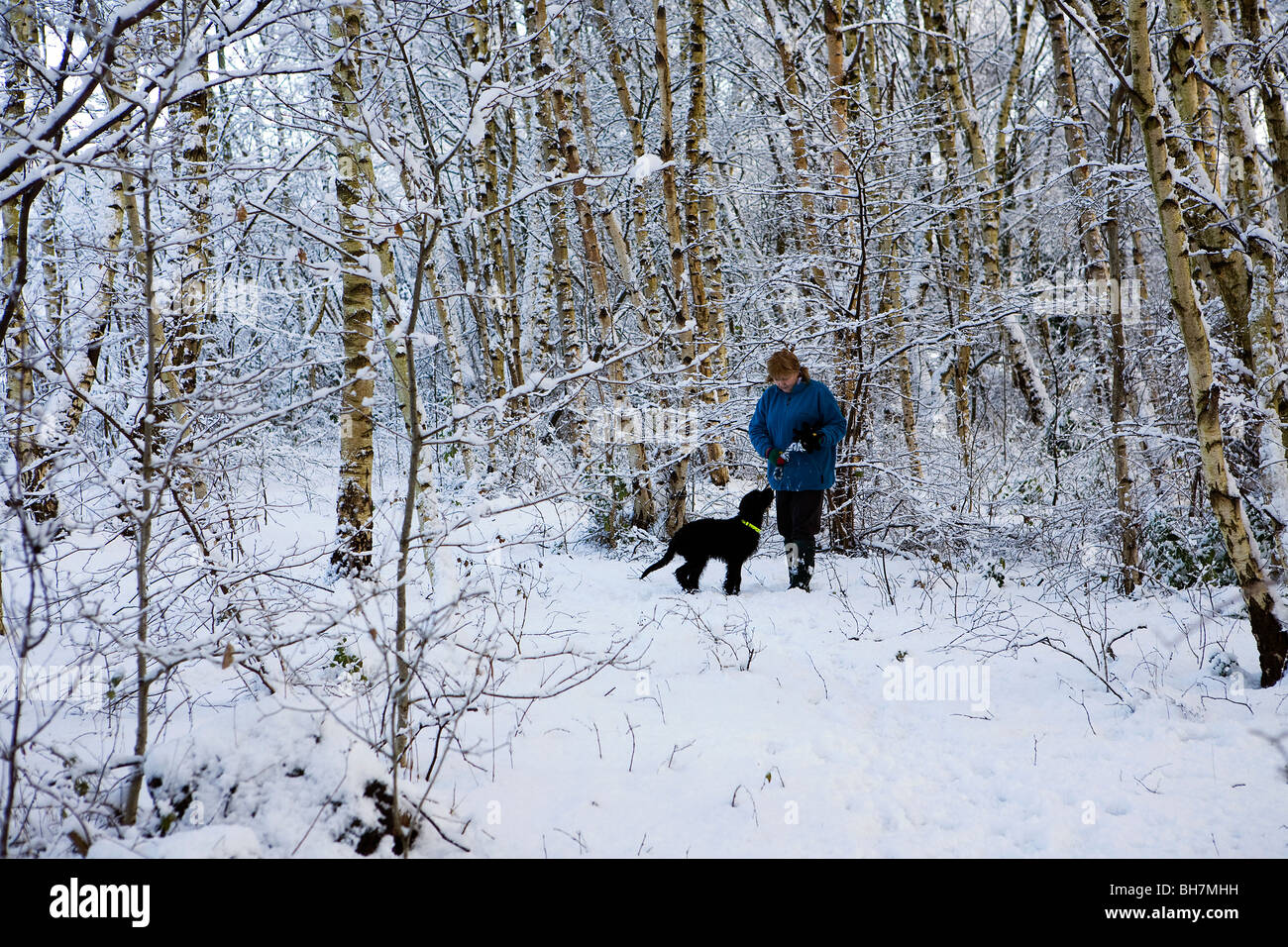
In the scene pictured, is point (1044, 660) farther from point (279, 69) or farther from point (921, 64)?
point (921, 64)

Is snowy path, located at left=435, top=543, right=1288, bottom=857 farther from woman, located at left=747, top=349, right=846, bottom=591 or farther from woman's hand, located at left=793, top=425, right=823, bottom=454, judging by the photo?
woman's hand, located at left=793, top=425, right=823, bottom=454

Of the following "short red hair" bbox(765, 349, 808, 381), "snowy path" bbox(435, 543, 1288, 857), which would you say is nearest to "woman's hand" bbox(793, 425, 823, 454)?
"short red hair" bbox(765, 349, 808, 381)

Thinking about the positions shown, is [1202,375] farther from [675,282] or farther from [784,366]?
[675,282]

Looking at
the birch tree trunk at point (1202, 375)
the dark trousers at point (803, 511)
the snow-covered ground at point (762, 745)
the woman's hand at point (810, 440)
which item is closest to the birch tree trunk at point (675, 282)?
the dark trousers at point (803, 511)

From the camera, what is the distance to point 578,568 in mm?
7184

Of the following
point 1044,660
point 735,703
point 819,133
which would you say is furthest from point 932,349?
point 735,703

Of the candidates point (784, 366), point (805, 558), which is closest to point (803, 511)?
point (805, 558)

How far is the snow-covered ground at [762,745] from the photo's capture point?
2.27m

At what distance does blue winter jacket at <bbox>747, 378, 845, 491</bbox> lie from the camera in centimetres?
552

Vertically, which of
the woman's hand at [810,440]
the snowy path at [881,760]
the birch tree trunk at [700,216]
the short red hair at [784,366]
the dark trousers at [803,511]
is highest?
the birch tree trunk at [700,216]

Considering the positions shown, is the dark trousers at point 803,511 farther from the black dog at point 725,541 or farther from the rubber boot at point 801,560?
the black dog at point 725,541

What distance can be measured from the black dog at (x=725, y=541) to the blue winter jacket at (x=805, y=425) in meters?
0.29

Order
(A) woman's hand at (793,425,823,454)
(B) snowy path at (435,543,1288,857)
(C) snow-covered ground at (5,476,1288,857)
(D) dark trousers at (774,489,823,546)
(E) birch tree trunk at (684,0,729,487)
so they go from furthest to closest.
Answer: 1. (E) birch tree trunk at (684,0,729,487)
2. (D) dark trousers at (774,489,823,546)
3. (A) woman's hand at (793,425,823,454)
4. (B) snowy path at (435,543,1288,857)
5. (C) snow-covered ground at (5,476,1288,857)
